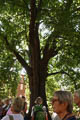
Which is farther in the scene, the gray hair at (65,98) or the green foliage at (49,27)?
the green foliage at (49,27)

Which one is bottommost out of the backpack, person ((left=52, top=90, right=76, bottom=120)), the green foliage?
the backpack

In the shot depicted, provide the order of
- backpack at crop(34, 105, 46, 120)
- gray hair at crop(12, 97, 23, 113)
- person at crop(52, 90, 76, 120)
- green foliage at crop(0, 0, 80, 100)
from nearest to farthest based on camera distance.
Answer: person at crop(52, 90, 76, 120) → gray hair at crop(12, 97, 23, 113) → backpack at crop(34, 105, 46, 120) → green foliage at crop(0, 0, 80, 100)

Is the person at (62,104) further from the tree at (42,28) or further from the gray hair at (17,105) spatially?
the tree at (42,28)

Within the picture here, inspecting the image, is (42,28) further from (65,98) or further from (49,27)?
(65,98)

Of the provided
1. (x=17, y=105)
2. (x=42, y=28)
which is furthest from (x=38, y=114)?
(x=42, y=28)

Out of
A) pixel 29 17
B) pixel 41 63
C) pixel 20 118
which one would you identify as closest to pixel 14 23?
pixel 29 17

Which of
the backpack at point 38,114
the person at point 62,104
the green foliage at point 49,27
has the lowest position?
the backpack at point 38,114

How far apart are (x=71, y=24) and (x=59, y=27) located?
0.99 m

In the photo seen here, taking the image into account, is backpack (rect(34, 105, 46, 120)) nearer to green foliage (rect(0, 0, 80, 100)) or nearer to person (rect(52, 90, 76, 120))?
person (rect(52, 90, 76, 120))

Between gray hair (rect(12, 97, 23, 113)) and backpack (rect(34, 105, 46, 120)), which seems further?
backpack (rect(34, 105, 46, 120))

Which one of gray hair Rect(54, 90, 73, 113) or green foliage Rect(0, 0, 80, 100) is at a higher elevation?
green foliage Rect(0, 0, 80, 100)

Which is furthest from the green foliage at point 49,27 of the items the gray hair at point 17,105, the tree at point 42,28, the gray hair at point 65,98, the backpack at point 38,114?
the gray hair at point 65,98

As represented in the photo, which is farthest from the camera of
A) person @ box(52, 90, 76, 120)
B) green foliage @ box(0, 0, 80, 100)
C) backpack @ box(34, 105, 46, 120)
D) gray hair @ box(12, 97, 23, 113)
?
green foliage @ box(0, 0, 80, 100)

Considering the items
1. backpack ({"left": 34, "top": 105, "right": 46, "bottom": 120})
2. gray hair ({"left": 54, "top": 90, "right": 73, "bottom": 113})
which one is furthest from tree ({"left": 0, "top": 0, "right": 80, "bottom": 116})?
gray hair ({"left": 54, "top": 90, "right": 73, "bottom": 113})
